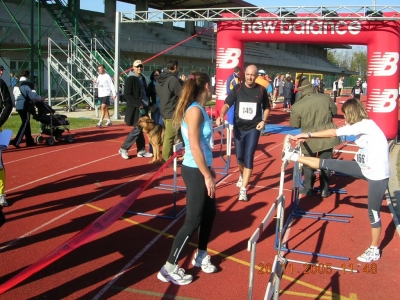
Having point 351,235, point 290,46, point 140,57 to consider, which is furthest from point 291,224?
point 290,46

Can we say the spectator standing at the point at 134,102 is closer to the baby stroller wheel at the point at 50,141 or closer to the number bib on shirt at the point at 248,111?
the baby stroller wheel at the point at 50,141

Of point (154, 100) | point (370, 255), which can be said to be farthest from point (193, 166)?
point (154, 100)

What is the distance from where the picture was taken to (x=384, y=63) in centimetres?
1419

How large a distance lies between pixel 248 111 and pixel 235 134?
1.45 feet

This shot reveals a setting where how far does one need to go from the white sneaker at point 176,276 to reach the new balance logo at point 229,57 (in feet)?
42.7

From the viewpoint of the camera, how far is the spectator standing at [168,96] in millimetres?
9141

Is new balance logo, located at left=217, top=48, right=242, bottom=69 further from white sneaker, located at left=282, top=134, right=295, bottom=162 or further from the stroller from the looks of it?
white sneaker, located at left=282, top=134, right=295, bottom=162

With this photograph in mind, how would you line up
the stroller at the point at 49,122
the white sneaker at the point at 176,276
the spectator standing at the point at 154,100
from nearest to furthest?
the white sneaker at the point at 176,276, the spectator standing at the point at 154,100, the stroller at the point at 49,122

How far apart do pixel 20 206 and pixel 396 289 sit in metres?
5.14

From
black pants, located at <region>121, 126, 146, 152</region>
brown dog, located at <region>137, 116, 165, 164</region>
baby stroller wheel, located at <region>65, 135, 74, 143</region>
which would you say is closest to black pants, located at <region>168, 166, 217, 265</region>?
brown dog, located at <region>137, 116, 165, 164</region>

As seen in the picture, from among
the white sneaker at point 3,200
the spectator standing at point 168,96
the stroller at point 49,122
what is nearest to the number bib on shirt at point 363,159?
the spectator standing at point 168,96

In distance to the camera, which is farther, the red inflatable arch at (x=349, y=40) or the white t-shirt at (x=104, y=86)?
the white t-shirt at (x=104, y=86)

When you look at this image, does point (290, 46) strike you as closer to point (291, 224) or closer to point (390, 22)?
point (390, 22)

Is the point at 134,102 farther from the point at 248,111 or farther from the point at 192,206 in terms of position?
the point at 192,206
